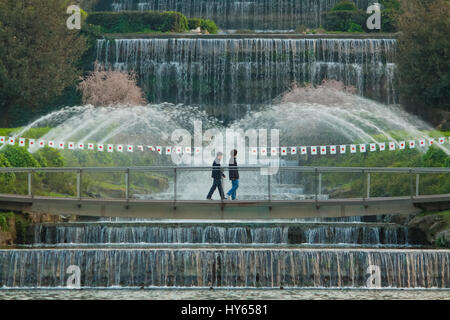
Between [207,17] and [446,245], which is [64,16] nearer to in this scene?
[207,17]

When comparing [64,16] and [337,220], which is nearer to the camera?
[337,220]

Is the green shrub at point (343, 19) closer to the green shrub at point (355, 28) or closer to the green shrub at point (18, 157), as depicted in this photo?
the green shrub at point (355, 28)

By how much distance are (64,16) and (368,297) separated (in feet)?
125

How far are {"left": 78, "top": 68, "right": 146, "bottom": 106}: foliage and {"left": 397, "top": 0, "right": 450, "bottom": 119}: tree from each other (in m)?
15.8

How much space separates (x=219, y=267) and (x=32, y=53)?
29785mm

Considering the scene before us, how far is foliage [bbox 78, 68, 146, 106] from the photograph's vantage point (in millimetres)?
65625

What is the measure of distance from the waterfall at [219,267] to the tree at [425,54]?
2552 centimetres

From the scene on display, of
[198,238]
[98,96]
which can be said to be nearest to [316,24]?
[98,96]

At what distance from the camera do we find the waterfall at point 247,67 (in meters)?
68.1

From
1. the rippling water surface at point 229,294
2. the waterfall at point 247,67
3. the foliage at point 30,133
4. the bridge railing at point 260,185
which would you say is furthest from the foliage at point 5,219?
the waterfall at point 247,67

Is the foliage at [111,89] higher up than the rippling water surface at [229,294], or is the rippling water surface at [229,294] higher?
the foliage at [111,89]

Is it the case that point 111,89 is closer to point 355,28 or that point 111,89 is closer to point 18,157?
point 18,157
